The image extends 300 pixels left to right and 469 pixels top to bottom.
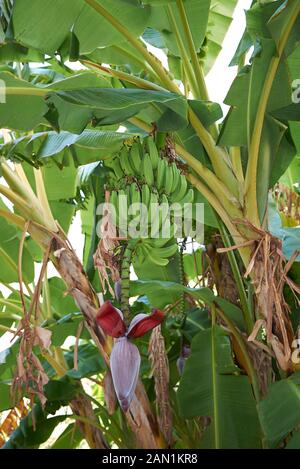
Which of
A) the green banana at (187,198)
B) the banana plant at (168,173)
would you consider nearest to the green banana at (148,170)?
the banana plant at (168,173)

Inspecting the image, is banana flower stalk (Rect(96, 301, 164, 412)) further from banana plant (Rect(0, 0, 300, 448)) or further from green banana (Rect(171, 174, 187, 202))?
green banana (Rect(171, 174, 187, 202))

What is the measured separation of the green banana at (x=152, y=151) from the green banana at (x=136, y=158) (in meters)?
0.03

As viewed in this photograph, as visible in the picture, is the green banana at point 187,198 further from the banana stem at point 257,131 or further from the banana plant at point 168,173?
the banana stem at point 257,131

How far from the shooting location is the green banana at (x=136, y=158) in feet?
4.46

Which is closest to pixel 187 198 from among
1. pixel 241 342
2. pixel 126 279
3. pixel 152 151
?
pixel 152 151

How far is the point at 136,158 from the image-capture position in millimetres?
1365

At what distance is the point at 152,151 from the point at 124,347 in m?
0.40

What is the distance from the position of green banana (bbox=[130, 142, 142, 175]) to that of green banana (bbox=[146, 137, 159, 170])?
0.03 meters

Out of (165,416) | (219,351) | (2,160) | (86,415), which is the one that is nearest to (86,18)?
(2,160)

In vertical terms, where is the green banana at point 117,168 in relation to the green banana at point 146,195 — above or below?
above

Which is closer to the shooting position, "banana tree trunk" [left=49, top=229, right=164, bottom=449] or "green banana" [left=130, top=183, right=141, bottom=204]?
"green banana" [left=130, top=183, right=141, bottom=204]

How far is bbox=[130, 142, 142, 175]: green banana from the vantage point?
136cm

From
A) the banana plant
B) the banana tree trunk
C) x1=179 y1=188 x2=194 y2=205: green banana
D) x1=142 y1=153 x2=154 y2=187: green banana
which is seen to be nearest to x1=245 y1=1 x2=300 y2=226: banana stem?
the banana plant

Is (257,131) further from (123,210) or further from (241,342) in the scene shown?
(241,342)
